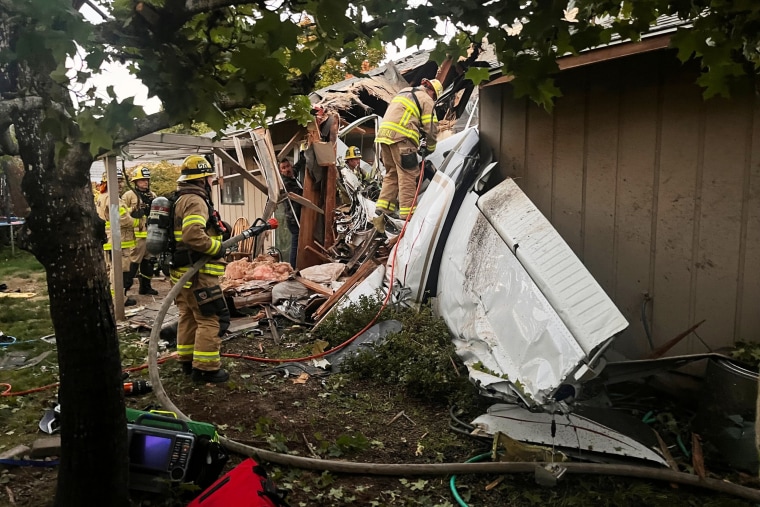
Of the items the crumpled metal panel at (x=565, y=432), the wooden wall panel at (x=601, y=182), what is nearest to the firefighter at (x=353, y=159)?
the wooden wall panel at (x=601, y=182)

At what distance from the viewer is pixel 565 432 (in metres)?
3.64

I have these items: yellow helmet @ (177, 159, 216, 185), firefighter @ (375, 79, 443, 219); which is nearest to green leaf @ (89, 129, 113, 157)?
yellow helmet @ (177, 159, 216, 185)

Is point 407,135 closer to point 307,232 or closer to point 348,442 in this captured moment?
point 307,232

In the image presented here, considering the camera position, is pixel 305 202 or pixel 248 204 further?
pixel 248 204

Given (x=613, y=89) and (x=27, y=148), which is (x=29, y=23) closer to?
(x=27, y=148)

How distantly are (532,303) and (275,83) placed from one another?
9.31 ft

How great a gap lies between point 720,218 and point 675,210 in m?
0.34

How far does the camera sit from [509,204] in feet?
16.0

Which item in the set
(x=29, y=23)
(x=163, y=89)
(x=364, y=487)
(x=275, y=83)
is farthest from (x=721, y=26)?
(x=364, y=487)

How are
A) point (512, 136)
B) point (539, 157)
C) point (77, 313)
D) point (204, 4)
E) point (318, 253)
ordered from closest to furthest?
1. point (204, 4)
2. point (77, 313)
3. point (539, 157)
4. point (512, 136)
5. point (318, 253)

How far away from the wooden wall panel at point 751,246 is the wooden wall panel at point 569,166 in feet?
4.41

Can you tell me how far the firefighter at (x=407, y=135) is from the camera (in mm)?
7207

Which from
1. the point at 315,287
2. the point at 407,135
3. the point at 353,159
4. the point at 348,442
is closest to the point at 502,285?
the point at 348,442

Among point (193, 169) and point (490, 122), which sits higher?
point (490, 122)
